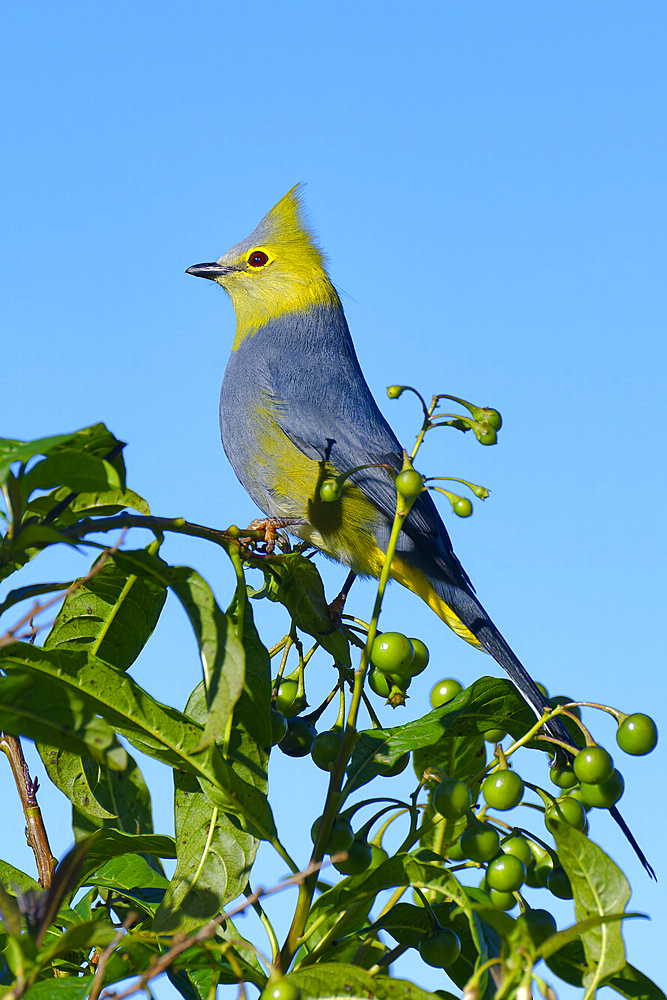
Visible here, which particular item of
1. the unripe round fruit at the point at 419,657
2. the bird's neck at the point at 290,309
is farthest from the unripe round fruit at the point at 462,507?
the bird's neck at the point at 290,309

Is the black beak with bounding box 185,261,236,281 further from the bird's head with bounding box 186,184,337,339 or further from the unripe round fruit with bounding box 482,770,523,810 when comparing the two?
the unripe round fruit with bounding box 482,770,523,810

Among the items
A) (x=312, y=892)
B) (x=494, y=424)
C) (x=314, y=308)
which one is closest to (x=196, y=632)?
(x=312, y=892)

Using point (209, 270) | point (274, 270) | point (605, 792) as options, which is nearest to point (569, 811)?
point (605, 792)

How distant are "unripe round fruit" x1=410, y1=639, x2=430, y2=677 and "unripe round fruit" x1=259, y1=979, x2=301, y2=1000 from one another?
3.36 feet

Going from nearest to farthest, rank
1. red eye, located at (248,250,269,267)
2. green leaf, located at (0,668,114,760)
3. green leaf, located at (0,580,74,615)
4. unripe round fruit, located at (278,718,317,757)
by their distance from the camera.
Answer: green leaf, located at (0,668,114,760) → green leaf, located at (0,580,74,615) → unripe round fruit, located at (278,718,317,757) → red eye, located at (248,250,269,267)

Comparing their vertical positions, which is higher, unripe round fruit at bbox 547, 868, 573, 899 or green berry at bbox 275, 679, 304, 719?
green berry at bbox 275, 679, 304, 719

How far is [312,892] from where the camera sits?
194cm

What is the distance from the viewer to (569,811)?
2.17m

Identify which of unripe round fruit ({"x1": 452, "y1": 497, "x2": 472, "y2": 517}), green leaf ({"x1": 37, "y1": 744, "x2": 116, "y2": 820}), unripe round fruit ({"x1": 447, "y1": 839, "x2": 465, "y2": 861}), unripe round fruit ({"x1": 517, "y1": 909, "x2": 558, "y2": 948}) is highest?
unripe round fruit ({"x1": 452, "y1": 497, "x2": 472, "y2": 517})

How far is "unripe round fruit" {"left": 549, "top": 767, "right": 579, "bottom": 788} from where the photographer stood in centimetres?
236

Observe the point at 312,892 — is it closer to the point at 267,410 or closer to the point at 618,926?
the point at 618,926

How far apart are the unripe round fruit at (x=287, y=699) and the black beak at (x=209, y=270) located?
341 cm

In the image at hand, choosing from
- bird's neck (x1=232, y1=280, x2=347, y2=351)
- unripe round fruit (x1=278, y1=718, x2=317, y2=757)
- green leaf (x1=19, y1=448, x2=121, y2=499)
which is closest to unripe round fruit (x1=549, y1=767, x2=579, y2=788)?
unripe round fruit (x1=278, y1=718, x2=317, y2=757)

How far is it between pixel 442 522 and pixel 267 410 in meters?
1.02
